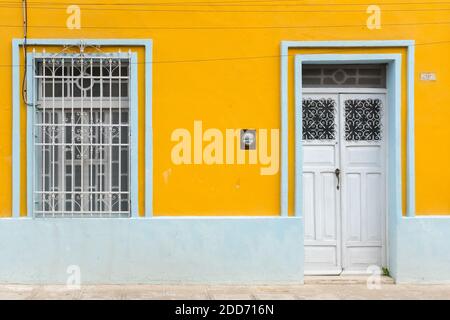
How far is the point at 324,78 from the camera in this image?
7977 millimetres

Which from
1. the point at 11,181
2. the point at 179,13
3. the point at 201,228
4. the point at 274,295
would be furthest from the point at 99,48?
the point at 274,295

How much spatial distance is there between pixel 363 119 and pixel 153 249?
2726 millimetres

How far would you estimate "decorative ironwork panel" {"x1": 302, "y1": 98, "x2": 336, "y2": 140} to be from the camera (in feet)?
26.0

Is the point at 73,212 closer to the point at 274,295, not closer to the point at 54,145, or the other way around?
the point at 54,145

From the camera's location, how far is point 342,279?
7820mm

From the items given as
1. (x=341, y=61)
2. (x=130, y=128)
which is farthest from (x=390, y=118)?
(x=130, y=128)

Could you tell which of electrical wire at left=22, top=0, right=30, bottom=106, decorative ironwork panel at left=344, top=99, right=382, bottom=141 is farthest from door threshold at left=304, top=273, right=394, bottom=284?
electrical wire at left=22, top=0, right=30, bottom=106

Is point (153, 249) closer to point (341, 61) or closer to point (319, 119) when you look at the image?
point (319, 119)

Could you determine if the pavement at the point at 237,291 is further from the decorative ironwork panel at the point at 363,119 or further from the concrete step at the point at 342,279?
the decorative ironwork panel at the point at 363,119

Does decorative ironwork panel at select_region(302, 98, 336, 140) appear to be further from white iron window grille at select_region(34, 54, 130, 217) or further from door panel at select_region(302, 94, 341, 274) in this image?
white iron window grille at select_region(34, 54, 130, 217)

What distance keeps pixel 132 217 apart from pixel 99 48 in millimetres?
1831

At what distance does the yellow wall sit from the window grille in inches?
16.5

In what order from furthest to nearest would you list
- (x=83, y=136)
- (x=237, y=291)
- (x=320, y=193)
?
(x=320, y=193) < (x=83, y=136) < (x=237, y=291)

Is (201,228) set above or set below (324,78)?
below
